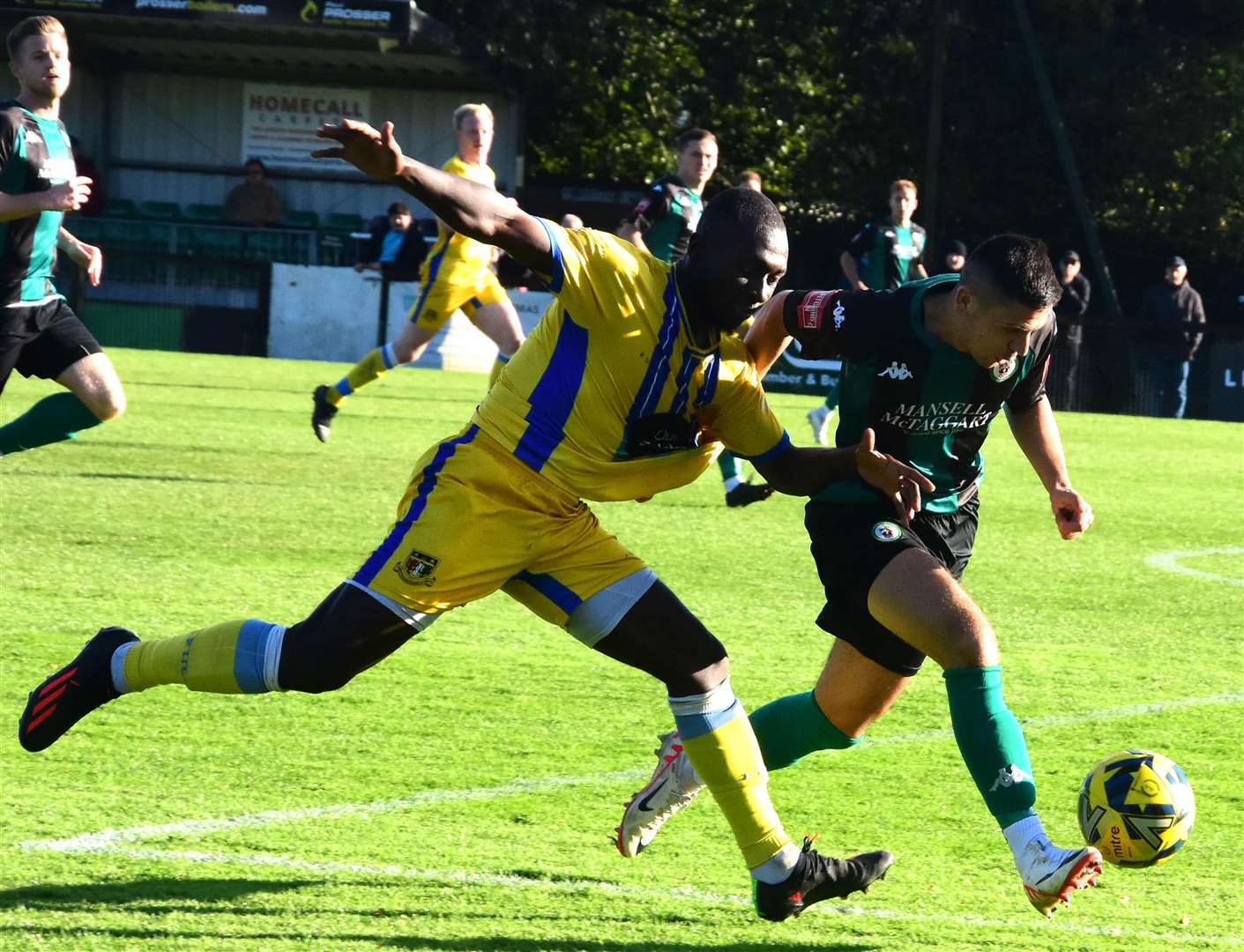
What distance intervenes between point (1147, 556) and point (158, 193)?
28.9 metres

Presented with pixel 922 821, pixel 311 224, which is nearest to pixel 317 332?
pixel 311 224

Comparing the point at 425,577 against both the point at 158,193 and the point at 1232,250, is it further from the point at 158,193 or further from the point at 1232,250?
the point at 158,193

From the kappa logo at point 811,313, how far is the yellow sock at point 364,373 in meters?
8.11

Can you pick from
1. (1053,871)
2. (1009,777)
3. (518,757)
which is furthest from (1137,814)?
(518,757)

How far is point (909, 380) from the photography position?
4.79m

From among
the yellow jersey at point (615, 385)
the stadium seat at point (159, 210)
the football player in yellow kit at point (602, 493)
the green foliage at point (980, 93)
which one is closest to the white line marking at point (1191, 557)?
the football player in yellow kit at point (602, 493)

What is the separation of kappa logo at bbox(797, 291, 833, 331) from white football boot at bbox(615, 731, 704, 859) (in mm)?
1135

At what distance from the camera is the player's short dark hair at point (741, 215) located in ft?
13.9

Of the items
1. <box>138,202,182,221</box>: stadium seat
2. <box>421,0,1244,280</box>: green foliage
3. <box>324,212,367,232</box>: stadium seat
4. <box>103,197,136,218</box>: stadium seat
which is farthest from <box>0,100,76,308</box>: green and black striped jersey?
<box>138,202,182,221</box>: stadium seat

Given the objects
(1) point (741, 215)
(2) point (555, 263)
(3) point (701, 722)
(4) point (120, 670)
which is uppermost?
(1) point (741, 215)

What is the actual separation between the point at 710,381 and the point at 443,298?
8.95 m

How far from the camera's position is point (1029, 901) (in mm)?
4324

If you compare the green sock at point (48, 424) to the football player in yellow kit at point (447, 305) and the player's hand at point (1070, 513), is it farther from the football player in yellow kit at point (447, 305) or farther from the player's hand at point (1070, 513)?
the player's hand at point (1070, 513)

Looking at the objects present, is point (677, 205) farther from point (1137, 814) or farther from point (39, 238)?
point (1137, 814)
